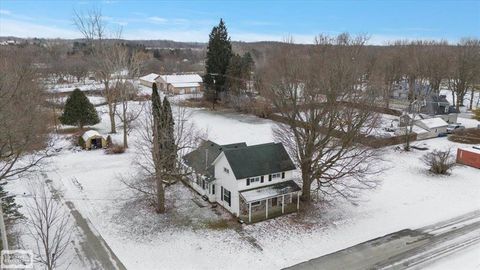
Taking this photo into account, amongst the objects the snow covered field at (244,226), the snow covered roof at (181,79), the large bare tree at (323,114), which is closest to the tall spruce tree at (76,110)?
the snow covered field at (244,226)

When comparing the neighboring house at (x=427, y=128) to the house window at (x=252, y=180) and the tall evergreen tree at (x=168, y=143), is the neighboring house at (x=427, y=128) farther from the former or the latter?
the tall evergreen tree at (x=168, y=143)

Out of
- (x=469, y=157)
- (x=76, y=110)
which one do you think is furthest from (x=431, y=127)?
(x=76, y=110)

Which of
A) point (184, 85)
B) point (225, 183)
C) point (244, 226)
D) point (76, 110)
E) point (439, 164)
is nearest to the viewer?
point (244, 226)

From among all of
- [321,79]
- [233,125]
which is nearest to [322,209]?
[321,79]

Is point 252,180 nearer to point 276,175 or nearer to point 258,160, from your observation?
point 258,160

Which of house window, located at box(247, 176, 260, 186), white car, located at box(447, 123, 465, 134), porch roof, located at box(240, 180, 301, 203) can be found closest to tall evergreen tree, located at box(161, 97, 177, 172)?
house window, located at box(247, 176, 260, 186)

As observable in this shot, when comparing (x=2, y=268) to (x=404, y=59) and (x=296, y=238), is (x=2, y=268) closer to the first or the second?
(x=296, y=238)
